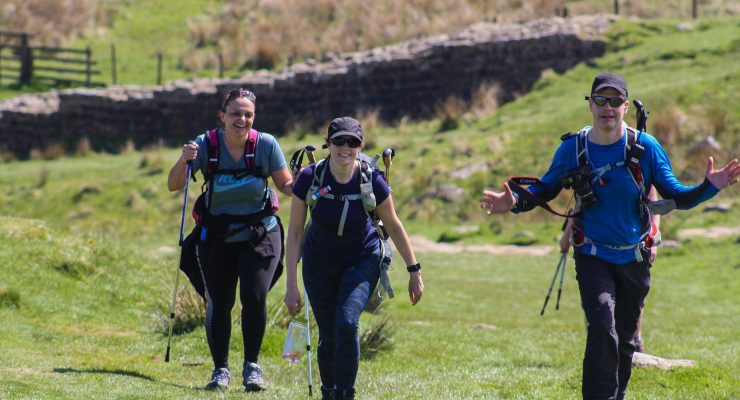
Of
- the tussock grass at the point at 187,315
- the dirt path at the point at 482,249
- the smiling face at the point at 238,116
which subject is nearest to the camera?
the smiling face at the point at 238,116

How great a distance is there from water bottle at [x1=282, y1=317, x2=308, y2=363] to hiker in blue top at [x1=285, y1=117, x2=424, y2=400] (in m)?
0.34

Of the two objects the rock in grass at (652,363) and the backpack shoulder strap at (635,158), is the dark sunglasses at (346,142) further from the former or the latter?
the rock in grass at (652,363)

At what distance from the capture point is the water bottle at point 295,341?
845 cm

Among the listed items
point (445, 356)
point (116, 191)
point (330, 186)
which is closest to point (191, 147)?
point (330, 186)

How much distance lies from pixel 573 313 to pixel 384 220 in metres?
9.72

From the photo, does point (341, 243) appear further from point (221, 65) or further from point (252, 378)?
point (221, 65)

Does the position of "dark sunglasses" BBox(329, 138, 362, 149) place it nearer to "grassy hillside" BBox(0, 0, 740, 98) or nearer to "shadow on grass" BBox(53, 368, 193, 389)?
"shadow on grass" BBox(53, 368, 193, 389)

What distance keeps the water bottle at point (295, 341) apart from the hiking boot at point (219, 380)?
2.73 feet

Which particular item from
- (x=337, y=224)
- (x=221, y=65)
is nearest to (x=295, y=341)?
(x=337, y=224)

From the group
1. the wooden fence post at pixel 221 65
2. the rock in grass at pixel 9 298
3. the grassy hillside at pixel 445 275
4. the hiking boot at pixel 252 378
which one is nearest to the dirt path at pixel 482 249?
the grassy hillside at pixel 445 275

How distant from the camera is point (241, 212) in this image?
906cm

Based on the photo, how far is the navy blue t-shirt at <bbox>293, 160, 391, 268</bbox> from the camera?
7.87 metres

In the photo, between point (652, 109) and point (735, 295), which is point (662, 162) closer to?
point (735, 295)

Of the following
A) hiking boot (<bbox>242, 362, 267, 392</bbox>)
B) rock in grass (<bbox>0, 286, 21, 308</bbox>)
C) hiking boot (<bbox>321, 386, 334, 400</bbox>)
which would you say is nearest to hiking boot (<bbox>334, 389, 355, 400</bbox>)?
hiking boot (<bbox>321, 386, 334, 400</bbox>)
